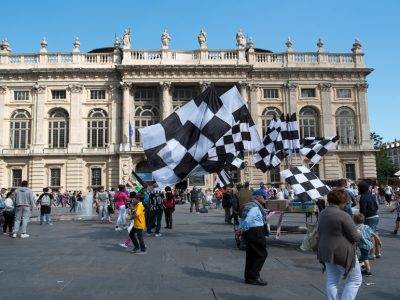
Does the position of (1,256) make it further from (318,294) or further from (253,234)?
(318,294)

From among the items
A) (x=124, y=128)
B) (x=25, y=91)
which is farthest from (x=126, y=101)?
(x=25, y=91)

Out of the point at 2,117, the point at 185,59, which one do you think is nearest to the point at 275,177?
the point at 185,59

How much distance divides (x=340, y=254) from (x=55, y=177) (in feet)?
127

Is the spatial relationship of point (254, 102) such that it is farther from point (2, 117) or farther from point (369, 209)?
point (369, 209)

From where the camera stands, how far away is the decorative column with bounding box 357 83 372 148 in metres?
41.5

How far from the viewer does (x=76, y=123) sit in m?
40.3

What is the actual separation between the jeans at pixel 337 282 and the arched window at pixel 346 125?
3898 centimetres

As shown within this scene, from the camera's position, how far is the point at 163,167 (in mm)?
10461

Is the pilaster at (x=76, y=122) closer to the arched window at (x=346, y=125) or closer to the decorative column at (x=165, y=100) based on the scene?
the decorative column at (x=165, y=100)

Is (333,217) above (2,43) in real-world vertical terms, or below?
below

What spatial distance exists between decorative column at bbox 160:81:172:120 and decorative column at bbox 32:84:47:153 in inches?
484

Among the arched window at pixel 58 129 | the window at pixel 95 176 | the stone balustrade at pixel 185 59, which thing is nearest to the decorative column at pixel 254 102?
the stone balustrade at pixel 185 59

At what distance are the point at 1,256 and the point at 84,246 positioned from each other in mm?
2349

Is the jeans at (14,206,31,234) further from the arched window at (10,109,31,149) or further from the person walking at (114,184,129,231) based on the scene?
the arched window at (10,109,31,149)
